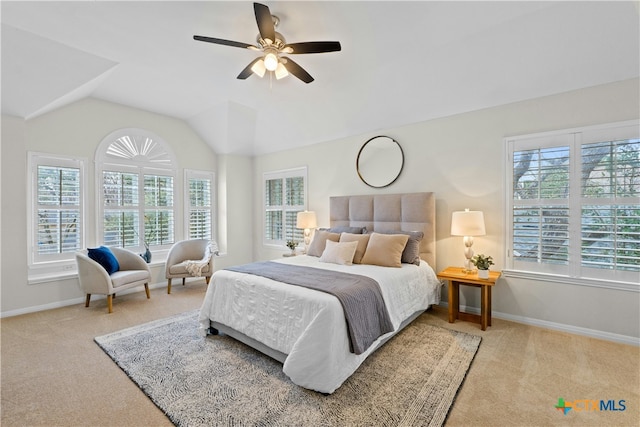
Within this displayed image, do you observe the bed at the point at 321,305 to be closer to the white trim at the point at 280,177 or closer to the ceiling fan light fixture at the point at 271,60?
the white trim at the point at 280,177

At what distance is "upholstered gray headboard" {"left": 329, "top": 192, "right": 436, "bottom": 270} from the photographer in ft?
12.7

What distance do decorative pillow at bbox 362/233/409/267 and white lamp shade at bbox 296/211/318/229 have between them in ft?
5.44

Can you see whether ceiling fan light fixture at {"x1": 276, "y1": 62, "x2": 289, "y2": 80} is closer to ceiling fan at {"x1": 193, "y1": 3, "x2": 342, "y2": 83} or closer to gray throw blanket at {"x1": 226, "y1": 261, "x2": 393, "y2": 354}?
ceiling fan at {"x1": 193, "y1": 3, "x2": 342, "y2": 83}

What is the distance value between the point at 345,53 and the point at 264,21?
1.27 m

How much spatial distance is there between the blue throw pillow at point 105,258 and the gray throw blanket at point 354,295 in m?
2.28

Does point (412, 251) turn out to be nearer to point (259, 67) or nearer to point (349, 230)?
point (349, 230)

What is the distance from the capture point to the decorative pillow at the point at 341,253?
11.6 ft

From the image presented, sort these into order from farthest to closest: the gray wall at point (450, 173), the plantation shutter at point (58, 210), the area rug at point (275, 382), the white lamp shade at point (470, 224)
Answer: the plantation shutter at point (58, 210) < the white lamp shade at point (470, 224) < the gray wall at point (450, 173) < the area rug at point (275, 382)

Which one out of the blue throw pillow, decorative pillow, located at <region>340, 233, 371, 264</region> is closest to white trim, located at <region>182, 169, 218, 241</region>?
the blue throw pillow

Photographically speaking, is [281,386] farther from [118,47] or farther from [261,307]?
[118,47]

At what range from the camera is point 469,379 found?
231 centimetres

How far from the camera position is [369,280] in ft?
8.98

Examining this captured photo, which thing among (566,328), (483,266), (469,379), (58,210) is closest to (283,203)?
(58,210)

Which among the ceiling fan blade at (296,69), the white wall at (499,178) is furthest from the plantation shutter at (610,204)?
the ceiling fan blade at (296,69)
